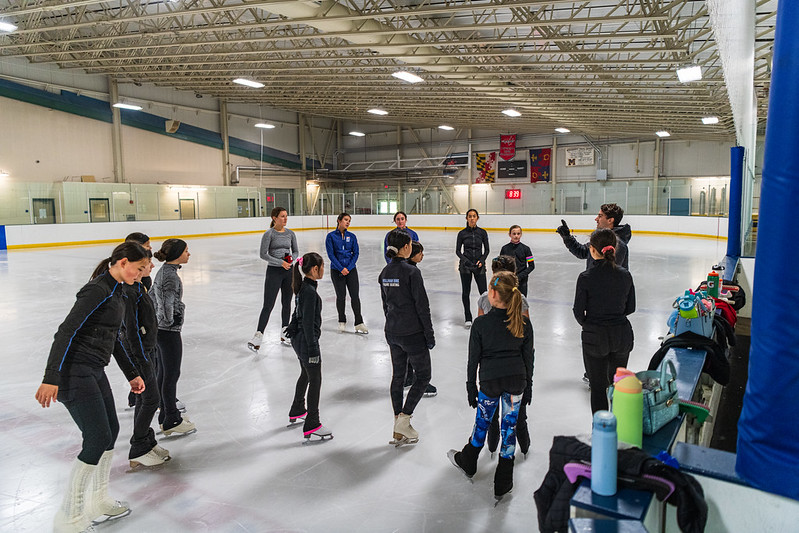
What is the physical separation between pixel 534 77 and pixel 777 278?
57.3 feet

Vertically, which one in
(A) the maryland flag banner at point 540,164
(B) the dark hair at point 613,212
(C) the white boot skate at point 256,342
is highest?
(A) the maryland flag banner at point 540,164

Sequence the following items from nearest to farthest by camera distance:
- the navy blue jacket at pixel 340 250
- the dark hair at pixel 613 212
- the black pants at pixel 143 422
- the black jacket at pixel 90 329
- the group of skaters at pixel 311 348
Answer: the black jacket at pixel 90 329 → the group of skaters at pixel 311 348 → the black pants at pixel 143 422 → the dark hair at pixel 613 212 → the navy blue jacket at pixel 340 250

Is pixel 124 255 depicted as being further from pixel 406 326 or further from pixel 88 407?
pixel 406 326

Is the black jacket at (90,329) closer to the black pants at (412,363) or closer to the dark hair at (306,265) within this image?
the dark hair at (306,265)

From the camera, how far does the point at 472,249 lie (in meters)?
6.94

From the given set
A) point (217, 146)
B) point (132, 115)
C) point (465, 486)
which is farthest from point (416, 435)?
point (217, 146)

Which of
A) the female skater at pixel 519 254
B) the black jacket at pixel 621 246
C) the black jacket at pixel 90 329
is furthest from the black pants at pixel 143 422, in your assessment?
the female skater at pixel 519 254

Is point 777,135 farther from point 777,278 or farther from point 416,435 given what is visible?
point 416,435

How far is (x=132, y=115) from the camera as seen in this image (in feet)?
82.3

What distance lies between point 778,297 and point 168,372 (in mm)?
3695

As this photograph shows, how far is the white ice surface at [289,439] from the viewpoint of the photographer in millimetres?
2914

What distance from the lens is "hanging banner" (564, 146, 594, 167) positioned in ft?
100

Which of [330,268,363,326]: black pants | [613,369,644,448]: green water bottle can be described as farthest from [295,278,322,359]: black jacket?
[330,268,363,326]: black pants

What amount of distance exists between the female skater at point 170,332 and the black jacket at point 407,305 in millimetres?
1509
